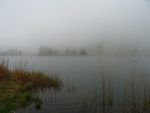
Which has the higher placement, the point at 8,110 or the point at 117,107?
the point at 8,110

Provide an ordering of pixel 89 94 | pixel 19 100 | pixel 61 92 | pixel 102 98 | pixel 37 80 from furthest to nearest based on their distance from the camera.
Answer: pixel 37 80, pixel 61 92, pixel 89 94, pixel 102 98, pixel 19 100

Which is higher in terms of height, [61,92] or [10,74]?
[10,74]

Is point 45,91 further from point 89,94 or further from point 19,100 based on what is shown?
point 19,100

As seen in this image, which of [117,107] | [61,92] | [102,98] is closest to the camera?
[117,107]

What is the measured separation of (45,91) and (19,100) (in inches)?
300

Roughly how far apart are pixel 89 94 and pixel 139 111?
5.23 meters

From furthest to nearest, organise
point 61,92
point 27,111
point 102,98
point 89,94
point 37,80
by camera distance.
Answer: point 37,80 < point 61,92 < point 89,94 < point 102,98 < point 27,111

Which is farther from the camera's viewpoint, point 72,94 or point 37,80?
point 37,80

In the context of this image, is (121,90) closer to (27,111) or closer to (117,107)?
(117,107)

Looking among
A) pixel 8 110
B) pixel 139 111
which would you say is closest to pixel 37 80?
pixel 139 111

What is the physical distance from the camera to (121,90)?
20188mm

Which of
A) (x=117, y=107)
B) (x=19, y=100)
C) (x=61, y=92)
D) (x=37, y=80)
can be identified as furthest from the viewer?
(x=37, y=80)

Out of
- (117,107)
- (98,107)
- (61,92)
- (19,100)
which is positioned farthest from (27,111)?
(61,92)

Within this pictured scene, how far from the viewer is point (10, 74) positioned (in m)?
20.3
